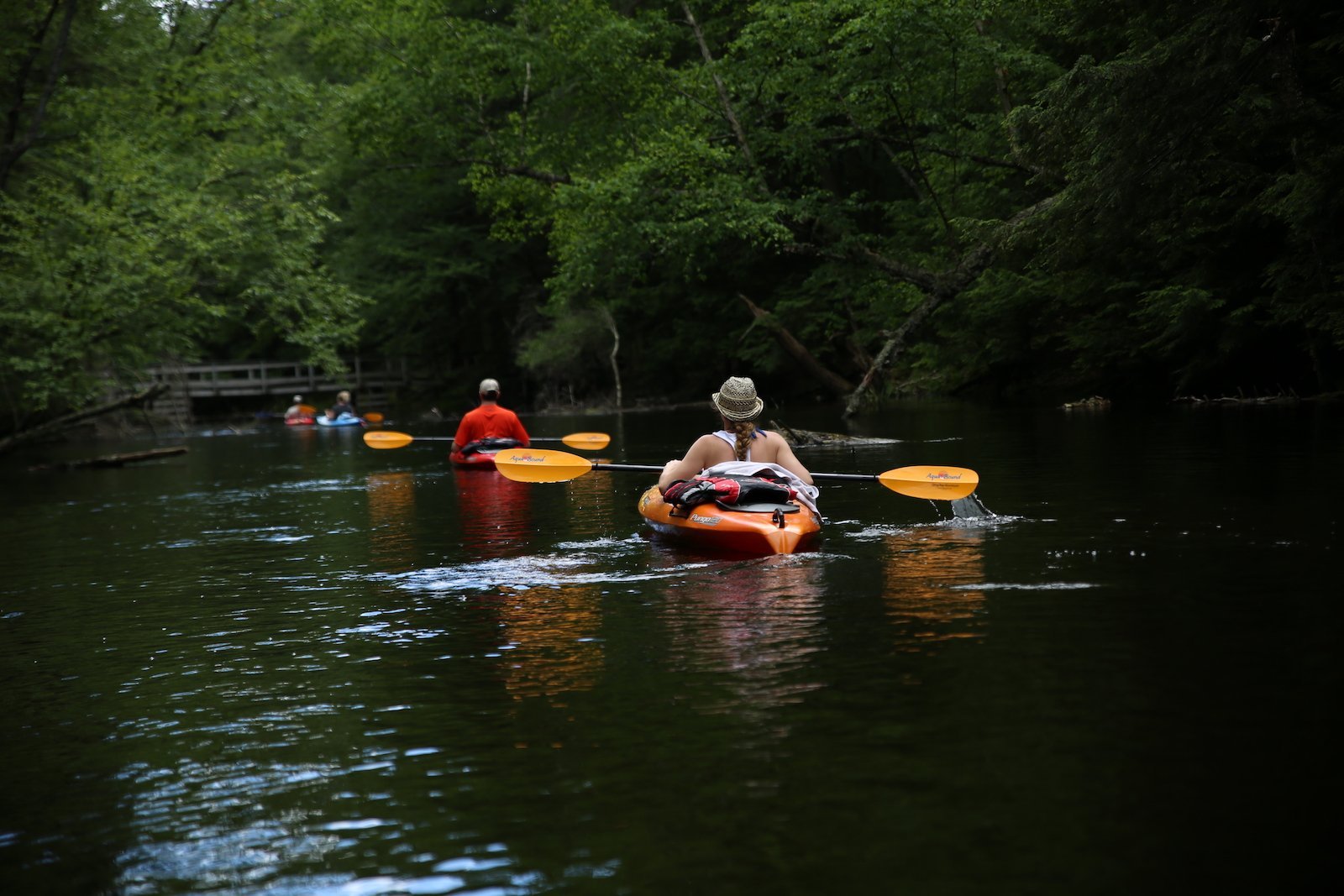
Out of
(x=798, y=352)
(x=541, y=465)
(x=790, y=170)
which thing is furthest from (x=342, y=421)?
(x=541, y=465)

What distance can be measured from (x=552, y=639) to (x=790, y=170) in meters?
21.7

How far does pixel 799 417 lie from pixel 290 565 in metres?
18.6

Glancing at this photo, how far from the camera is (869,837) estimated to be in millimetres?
3965

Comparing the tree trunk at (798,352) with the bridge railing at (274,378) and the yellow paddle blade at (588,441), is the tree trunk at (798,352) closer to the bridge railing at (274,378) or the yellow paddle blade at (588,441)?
the yellow paddle blade at (588,441)

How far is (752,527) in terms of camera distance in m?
9.23

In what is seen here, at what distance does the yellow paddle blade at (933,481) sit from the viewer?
10602 millimetres

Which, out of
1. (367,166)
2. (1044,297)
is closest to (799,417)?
(1044,297)

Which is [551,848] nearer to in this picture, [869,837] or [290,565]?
[869,837]

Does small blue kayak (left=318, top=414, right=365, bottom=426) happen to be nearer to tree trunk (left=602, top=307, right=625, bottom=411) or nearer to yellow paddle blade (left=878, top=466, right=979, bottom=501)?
tree trunk (left=602, top=307, right=625, bottom=411)

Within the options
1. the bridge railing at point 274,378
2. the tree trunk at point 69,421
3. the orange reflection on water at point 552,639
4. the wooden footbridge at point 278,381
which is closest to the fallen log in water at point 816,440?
the orange reflection on water at point 552,639

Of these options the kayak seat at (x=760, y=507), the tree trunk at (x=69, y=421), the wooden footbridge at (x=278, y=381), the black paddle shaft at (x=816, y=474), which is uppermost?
the wooden footbridge at (x=278, y=381)

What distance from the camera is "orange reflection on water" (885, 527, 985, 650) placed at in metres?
6.76

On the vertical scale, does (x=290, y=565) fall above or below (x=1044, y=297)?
below

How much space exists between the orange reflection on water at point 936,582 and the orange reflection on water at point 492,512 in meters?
3.11
